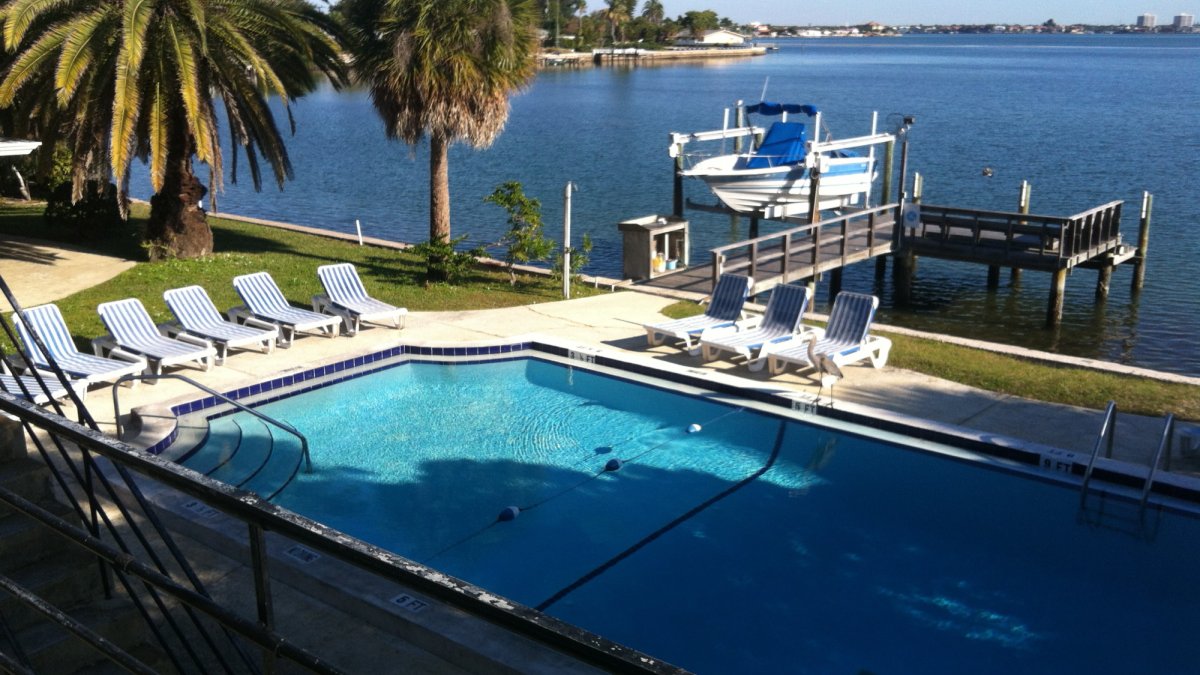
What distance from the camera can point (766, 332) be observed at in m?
13.3

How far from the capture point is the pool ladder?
8.85m

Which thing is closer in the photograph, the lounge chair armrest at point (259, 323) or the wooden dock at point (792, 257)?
the lounge chair armrest at point (259, 323)

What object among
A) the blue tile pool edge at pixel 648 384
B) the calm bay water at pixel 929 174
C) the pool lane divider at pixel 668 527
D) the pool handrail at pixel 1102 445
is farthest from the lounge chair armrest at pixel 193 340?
the calm bay water at pixel 929 174

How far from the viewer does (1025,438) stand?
10438mm

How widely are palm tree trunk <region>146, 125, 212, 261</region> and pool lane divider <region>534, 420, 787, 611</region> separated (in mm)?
11509

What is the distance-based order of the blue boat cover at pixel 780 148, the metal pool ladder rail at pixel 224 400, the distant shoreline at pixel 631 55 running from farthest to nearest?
the distant shoreline at pixel 631 55 → the blue boat cover at pixel 780 148 → the metal pool ladder rail at pixel 224 400

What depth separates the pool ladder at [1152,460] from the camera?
8.85 m

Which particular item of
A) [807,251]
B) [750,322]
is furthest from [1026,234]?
[750,322]

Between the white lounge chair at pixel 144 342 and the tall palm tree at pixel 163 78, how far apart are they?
438 cm

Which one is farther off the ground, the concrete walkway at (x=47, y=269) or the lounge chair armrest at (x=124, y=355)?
the lounge chair armrest at (x=124, y=355)

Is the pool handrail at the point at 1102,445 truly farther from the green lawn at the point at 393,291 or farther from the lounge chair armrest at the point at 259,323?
the lounge chair armrest at the point at 259,323

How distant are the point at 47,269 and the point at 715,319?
11.1 meters

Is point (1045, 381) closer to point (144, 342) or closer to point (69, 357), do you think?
point (144, 342)

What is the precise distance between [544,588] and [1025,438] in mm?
5148
